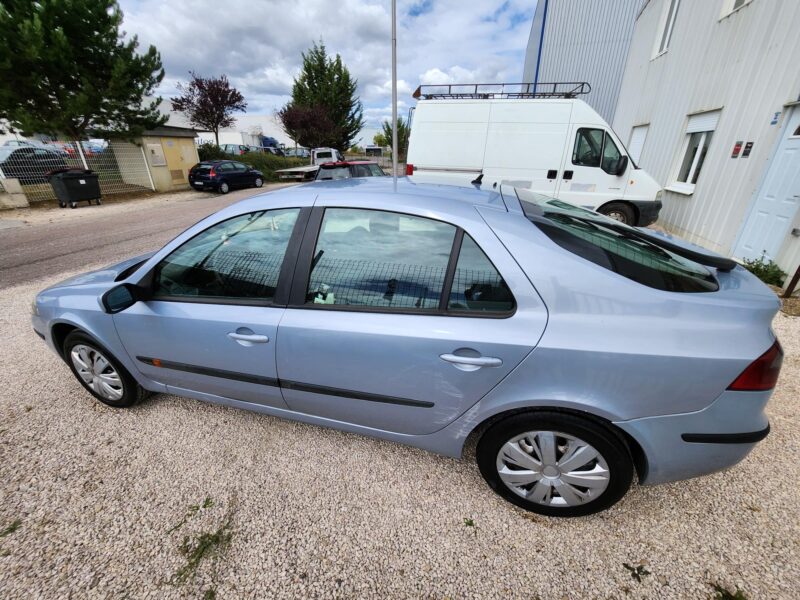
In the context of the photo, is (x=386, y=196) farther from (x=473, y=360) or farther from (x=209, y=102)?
(x=209, y=102)

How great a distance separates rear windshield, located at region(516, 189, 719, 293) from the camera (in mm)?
1500

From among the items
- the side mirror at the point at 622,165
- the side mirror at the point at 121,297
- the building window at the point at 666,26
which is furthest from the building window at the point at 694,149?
the side mirror at the point at 121,297

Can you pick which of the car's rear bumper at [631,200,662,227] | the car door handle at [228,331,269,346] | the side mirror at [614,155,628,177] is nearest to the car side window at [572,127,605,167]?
the side mirror at [614,155,628,177]

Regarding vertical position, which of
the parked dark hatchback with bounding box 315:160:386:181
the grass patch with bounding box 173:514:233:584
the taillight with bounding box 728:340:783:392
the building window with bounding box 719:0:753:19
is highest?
the building window with bounding box 719:0:753:19

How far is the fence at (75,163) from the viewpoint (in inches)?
456

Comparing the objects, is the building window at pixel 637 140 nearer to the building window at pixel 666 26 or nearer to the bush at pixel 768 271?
the building window at pixel 666 26

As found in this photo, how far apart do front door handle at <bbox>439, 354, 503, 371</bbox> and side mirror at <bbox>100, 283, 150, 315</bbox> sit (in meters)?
1.72

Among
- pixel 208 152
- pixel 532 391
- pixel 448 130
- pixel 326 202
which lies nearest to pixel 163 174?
pixel 208 152

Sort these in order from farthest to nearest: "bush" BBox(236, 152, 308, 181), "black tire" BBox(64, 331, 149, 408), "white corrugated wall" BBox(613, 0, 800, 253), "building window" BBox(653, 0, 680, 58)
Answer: "bush" BBox(236, 152, 308, 181), "building window" BBox(653, 0, 680, 58), "white corrugated wall" BBox(613, 0, 800, 253), "black tire" BBox(64, 331, 149, 408)

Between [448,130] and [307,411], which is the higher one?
[448,130]

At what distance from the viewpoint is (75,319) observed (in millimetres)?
2285

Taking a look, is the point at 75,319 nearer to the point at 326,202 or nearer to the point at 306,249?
the point at 306,249

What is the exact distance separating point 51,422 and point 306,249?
2.34 metres

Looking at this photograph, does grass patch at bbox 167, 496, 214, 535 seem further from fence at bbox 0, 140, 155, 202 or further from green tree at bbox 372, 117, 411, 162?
green tree at bbox 372, 117, 411, 162
